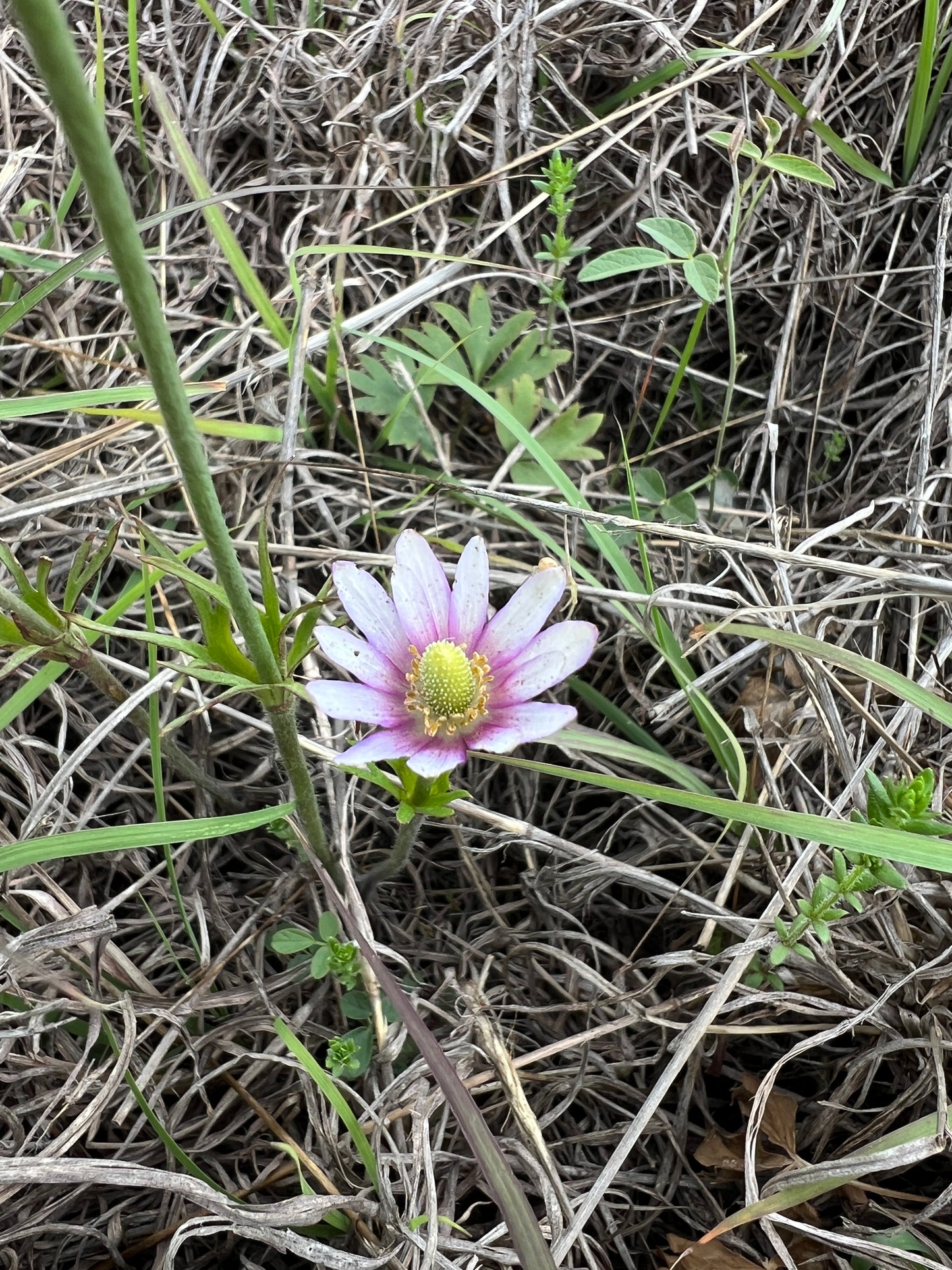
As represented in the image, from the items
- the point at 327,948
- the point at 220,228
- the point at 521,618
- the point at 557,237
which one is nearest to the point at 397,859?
the point at 327,948

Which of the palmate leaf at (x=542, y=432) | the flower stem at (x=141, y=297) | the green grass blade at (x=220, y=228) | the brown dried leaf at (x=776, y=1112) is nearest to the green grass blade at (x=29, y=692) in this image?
the flower stem at (x=141, y=297)

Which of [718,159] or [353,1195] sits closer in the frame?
[353,1195]

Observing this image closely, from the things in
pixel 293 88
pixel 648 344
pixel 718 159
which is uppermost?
pixel 293 88

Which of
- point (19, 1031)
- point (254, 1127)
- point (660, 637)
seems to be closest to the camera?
point (19, 1031)

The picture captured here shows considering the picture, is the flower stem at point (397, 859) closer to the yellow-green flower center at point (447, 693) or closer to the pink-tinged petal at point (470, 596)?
the yellow-green flower center at point (447, 693)

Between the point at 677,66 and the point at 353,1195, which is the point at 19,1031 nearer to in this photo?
the point at 353,1195

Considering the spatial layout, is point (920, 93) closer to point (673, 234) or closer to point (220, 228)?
point (673, 234)

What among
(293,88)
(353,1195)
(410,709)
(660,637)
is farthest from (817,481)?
(353,1195)

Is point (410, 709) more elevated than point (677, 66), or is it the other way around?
point (677, 66)
